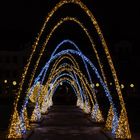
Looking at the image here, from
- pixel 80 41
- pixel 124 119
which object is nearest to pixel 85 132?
pixel 124 119

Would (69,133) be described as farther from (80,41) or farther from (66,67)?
(80,41)

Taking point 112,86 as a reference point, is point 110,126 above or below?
below

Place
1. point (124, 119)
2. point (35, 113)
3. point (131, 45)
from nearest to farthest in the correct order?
1. point (124, 119)
2. point (35, 113)
3. point (131, 45)

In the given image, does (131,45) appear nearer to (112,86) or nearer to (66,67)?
(112,86)

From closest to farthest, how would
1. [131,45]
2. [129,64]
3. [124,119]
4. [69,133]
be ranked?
[124,119], [69,133], [129,64], [131,45]

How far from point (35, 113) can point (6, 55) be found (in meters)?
71.7

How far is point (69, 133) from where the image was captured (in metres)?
21.8

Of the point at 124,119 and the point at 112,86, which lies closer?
the point at 124,119

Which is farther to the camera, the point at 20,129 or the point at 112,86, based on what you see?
the point at 112,86

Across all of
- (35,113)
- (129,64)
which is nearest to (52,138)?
(35,113)

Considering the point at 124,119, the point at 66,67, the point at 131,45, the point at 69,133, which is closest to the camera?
the point at 124,119

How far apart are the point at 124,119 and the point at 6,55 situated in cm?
8311

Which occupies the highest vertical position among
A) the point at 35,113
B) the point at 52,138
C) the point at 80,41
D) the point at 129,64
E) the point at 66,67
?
the point at 80,41

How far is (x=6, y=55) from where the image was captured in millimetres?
99750
